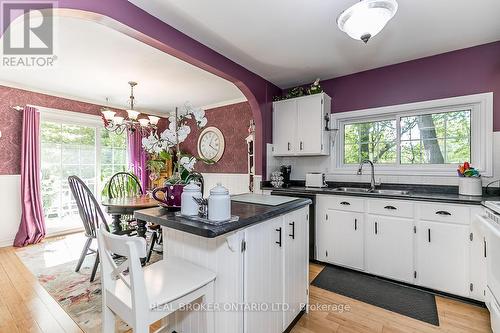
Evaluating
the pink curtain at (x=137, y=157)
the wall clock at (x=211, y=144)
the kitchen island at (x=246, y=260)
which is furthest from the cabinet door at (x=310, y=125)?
the pink curtain at (x=137, y=157)

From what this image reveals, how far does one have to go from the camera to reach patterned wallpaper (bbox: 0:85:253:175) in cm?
354

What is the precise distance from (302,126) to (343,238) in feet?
5.01

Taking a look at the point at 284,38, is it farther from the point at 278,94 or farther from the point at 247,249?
the point at 247,249

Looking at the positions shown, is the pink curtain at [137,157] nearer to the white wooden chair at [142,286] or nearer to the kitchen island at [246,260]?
the kitchen island at [246,260]

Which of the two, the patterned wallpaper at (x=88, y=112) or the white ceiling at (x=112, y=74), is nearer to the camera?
the white ceiling at (x=112, y=74)

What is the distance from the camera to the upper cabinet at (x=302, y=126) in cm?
314

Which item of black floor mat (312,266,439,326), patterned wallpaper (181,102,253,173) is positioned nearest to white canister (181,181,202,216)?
black floor mat (312,266,439,326)

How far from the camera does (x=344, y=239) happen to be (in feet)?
8.91

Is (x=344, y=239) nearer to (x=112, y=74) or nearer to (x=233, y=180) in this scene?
(x=233, y=180)

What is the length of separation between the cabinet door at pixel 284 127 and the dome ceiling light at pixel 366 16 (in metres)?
1.68

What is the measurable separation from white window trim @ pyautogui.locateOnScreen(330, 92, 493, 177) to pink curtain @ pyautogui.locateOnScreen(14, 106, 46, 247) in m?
4.56

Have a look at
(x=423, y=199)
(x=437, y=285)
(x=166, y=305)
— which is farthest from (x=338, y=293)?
(x=166, y=305)

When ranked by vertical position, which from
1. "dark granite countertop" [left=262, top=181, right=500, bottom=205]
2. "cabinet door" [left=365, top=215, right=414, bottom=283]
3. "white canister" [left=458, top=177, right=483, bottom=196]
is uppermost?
"white canister" [left=458, top=177, right=483, bottom=196]

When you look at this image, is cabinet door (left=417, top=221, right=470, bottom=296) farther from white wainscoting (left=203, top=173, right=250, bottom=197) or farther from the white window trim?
white wainscoting (left=203, top=173, right=250, bottom=197)
